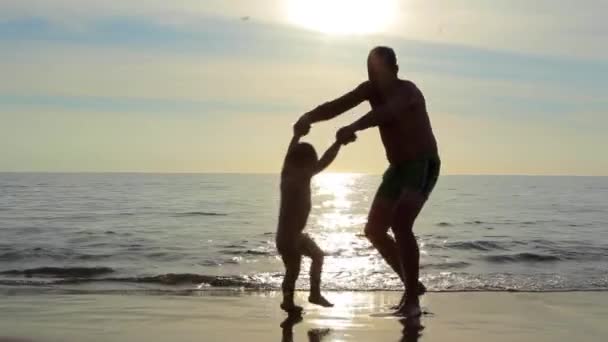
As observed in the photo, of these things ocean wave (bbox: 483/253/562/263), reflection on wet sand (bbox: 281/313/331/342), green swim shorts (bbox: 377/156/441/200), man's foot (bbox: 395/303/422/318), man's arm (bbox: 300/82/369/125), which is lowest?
reflection on wet sand (bbox: 281/313/331/342)

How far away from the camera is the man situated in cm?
587

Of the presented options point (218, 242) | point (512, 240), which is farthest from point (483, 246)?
point (218, 242)

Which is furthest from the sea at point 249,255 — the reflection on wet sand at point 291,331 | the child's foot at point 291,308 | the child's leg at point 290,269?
the reflection on wet sand at point 291,331

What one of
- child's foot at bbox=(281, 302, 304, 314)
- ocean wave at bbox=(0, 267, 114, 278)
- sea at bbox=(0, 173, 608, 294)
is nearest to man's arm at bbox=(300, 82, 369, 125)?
child's foot at bbox=(281, 302, 304, 314)

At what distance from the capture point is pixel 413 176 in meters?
5.93

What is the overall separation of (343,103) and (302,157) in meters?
0.62

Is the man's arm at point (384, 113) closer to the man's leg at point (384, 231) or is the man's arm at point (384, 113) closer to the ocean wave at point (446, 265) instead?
the man's leg at point (384, 231)

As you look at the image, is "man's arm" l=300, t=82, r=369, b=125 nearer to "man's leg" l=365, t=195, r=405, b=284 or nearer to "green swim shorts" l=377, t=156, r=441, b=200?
"green swim shorts" l=377, t=156, r=441, b=200

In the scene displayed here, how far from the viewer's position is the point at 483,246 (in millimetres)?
15570

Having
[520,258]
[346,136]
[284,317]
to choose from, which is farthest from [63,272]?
[520,258]

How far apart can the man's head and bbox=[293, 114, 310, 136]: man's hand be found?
0.62 m

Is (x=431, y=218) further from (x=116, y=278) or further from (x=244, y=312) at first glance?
(x=244, y=312)

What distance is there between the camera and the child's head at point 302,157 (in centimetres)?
592

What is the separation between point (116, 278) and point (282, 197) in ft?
15.0
